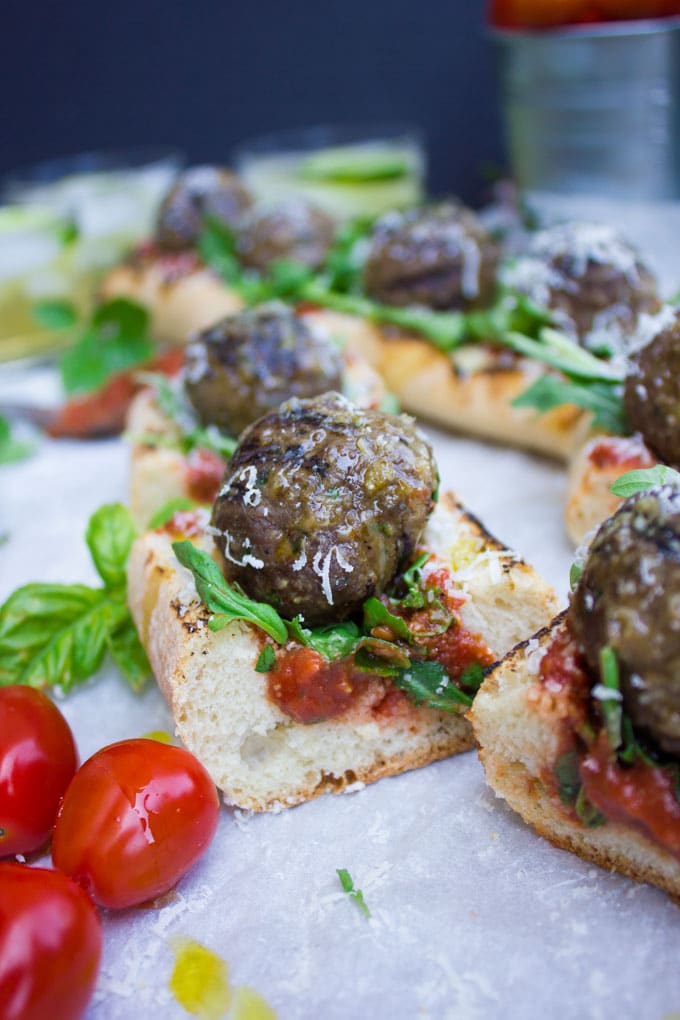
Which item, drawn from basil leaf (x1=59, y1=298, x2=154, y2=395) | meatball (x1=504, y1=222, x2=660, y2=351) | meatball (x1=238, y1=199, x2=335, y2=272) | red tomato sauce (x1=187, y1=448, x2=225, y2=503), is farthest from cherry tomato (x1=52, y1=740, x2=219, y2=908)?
meatball (x1=238, y1=199, x2=335, y2=272)

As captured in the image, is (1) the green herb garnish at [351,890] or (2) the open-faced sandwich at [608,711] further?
(1) the green herb garnish at [351,890]

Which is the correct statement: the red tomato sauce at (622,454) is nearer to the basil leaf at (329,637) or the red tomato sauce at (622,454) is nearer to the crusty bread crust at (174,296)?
the basil leaf at (329,637)

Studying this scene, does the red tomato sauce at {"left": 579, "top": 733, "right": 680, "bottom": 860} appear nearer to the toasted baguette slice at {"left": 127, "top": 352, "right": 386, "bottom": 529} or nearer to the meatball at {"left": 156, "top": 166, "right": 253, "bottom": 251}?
the toasted baguette slice at {"left": 127, "top": 352, "right": 386, "bottom": 529}

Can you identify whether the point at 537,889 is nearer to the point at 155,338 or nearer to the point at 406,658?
the point at 406,658

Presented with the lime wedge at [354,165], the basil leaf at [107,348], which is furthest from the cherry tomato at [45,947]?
the lime wedge at [354,165]

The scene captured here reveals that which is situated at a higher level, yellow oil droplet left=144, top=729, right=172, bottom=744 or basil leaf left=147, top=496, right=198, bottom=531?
basil leaf left=147, top=496, right=198, bottom=531
